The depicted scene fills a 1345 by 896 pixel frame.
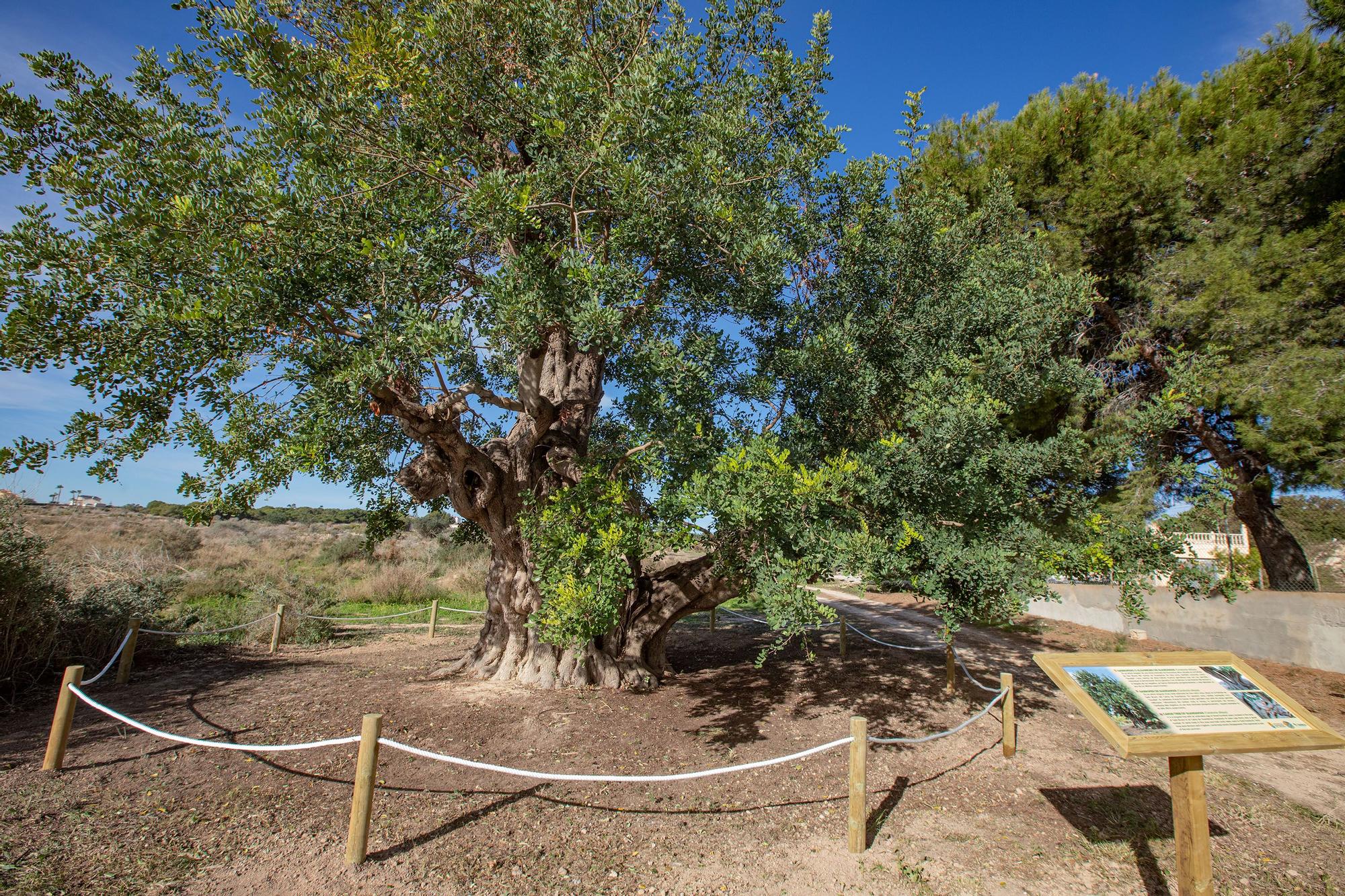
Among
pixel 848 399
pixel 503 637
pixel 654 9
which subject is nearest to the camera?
pixel 848 399

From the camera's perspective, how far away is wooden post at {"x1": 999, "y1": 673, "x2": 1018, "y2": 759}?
6.46 meters

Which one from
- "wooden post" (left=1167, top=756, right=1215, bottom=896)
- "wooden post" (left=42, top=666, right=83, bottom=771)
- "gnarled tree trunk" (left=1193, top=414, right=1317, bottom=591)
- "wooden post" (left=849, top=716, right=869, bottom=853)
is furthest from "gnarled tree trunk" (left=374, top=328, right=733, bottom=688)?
"gnarled tree trunk" (left=1193, top=414, right=1317, bottom=591)

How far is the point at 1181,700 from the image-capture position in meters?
3.89

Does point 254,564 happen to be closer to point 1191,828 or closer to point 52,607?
point 52,607

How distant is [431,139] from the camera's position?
6.60 metres

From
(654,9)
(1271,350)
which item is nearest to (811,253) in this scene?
(654,9)

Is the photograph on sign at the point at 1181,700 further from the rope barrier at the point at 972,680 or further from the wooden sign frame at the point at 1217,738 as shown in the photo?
the rope barrier at the point at 972,680

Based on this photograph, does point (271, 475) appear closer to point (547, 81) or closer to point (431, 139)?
point (431, 139)

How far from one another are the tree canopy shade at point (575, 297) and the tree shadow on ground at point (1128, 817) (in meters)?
1.84

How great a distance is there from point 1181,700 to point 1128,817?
2171mm

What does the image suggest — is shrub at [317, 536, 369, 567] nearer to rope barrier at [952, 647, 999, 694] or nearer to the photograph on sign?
rope barrier at [952, 647, 999, 694]

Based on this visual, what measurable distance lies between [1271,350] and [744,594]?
950cm

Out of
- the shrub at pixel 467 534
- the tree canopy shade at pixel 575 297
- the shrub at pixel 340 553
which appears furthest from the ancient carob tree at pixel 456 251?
the shrub at pixel 340 553

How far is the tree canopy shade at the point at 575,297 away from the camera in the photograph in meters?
5.27
